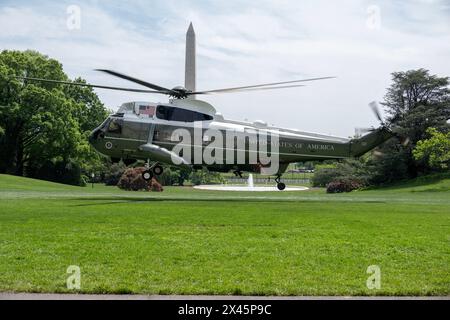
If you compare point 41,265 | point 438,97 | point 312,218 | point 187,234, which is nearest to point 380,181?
point 438,97

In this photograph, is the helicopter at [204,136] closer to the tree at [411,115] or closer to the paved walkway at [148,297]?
the paved walkway at [148,297]

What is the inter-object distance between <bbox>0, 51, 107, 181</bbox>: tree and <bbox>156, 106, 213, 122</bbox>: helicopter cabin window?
36438 mm

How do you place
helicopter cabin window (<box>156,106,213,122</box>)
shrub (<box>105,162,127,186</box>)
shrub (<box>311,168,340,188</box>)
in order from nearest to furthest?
1. helicopter cabin window (<box>156,106,213,122</box>)
2. shrub (<box>311,168,340,188</box>)
3. shrub (<box>105,162,127,186</box>)

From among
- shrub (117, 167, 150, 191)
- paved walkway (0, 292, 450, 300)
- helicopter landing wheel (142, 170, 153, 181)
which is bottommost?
paved walkway (0, 292, 450, 300)

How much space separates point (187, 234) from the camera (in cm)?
1397

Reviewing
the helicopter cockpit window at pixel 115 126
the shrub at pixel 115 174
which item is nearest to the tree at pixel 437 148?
the helicopter cockpit window at pixel 115 126

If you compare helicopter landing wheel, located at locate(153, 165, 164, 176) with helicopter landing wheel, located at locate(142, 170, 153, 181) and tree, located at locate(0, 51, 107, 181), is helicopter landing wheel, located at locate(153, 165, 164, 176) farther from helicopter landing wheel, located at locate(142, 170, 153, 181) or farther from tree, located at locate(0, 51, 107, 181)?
tree, located at locate(0, 51, 107, 181)

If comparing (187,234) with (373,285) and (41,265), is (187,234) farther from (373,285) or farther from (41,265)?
(373,285)

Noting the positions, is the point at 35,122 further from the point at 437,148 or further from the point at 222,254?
the point at 222,254

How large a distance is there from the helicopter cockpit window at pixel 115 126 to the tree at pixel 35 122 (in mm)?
34257

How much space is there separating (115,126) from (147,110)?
7.05ft

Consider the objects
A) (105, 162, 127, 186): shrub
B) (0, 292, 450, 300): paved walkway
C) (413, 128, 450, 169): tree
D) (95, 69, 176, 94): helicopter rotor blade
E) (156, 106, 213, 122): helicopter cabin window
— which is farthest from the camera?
(105, 162, 127, 186): shrub

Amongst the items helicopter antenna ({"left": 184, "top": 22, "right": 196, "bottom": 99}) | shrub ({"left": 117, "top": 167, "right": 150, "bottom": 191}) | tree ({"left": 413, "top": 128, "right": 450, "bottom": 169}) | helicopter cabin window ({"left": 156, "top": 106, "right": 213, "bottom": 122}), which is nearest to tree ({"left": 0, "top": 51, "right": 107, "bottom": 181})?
shrub ({"left": 117, "top": 167, "right": 150, "bottom": 191})

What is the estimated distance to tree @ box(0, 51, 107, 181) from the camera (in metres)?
63.8
